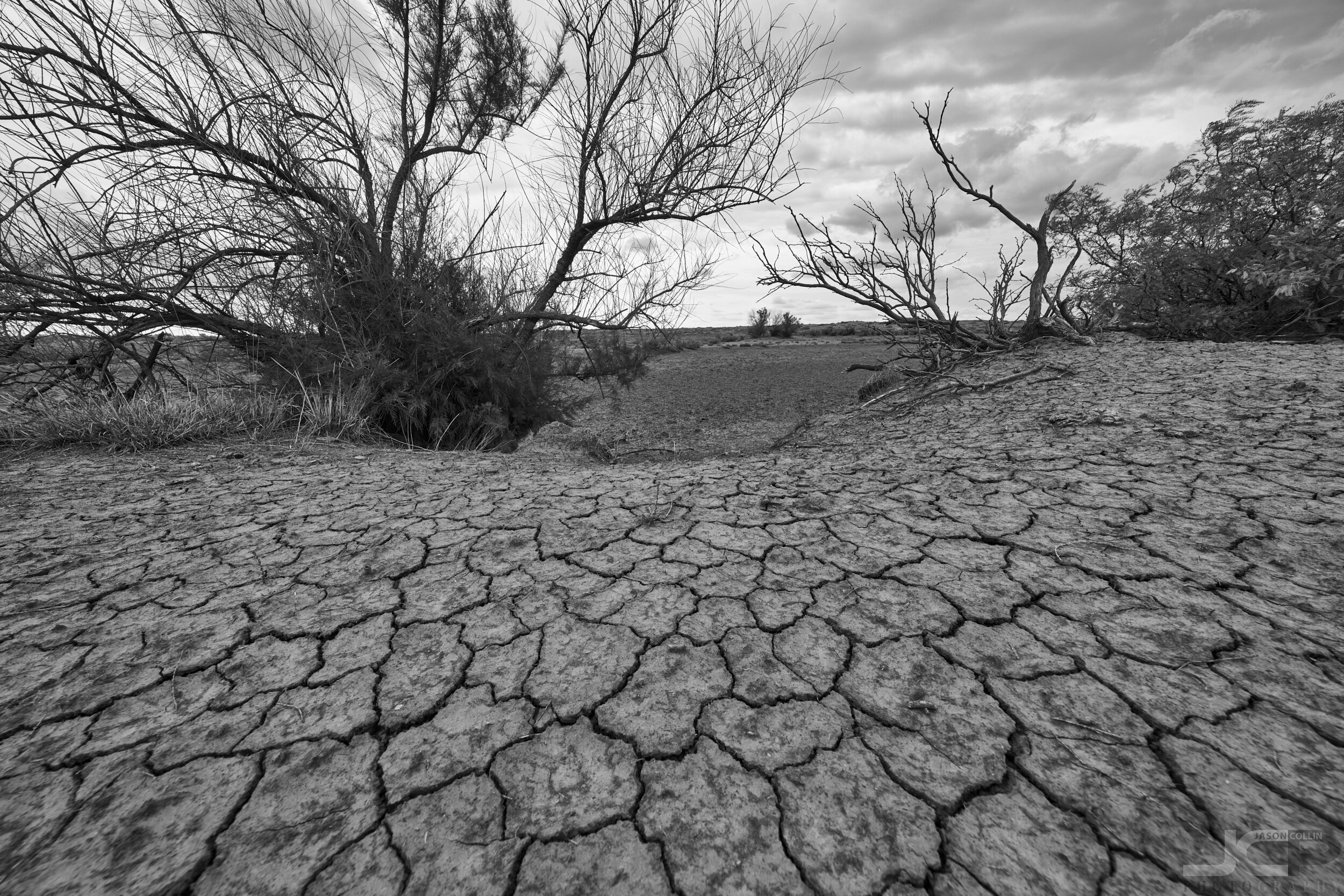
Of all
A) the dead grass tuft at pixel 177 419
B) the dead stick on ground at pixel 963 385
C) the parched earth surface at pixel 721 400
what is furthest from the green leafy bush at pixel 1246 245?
the dead grass tuft at pixel 177 419

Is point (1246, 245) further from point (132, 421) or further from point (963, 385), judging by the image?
point (132, 421)

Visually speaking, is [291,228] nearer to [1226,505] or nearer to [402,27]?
[402,27]

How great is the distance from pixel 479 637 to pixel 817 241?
12.1 ft

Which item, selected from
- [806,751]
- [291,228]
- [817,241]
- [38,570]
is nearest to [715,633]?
[806,751]

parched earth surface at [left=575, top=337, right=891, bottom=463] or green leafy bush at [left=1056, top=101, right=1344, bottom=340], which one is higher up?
green leafy bush at [left=1056, top=101, right=1344, bottom=340]

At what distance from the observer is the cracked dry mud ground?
0.73 metres

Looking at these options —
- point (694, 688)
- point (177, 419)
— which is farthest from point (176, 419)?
point (694, 688)

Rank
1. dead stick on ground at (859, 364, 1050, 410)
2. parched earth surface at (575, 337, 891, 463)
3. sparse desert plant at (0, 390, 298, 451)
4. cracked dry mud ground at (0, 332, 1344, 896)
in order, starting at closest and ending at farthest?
1. cracked dry mud ground at (0, 332, 1344, 896)
2. sparse desert plant at (0, 390, 298, 451)
3. dead stick on ground at (859, 364, 1050, 410)
4. parched earth surface at (575, 337, 891, 463)

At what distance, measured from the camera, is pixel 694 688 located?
3.43 feet

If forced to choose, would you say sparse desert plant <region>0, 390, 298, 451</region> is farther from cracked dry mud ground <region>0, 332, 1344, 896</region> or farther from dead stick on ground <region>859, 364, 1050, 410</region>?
dead stick on ground <region>859, 364, 1050, 410</region>

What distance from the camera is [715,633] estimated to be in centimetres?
122

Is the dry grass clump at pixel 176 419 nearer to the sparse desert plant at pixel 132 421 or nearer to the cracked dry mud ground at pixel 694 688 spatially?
the sparse desert plant at pixel 132 421

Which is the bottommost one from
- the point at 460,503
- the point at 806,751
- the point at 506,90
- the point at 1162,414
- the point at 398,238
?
the point at 806,751

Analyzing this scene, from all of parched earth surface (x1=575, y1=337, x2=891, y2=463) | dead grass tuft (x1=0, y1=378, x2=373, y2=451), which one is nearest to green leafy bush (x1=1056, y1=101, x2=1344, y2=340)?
parched earth surface (x1=575, y1=337, x2=891, y2=463)
